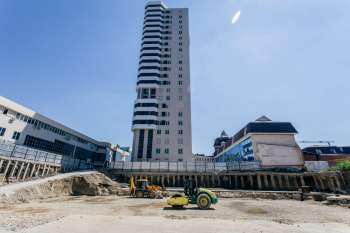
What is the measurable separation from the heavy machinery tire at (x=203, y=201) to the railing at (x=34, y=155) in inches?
943

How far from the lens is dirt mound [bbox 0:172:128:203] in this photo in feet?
63.5

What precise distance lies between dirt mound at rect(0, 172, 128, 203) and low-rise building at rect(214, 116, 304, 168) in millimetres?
37637

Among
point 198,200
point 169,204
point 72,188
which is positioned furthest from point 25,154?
point 198,200

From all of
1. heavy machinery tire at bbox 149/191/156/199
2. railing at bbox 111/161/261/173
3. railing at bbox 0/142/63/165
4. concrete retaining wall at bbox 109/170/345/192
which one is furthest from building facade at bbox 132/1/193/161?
heavy machinery tire at bbox 149/191/156/199

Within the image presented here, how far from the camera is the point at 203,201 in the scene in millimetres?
15023

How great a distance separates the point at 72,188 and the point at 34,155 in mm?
7449

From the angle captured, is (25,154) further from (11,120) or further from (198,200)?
(198,200)

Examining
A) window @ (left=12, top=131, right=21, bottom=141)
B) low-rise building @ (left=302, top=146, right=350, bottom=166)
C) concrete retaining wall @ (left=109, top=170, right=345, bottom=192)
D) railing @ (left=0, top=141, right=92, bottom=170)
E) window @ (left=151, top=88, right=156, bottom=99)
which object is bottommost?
concrete retaining wall @ (left=109, top=170, right=345, bottom=192)

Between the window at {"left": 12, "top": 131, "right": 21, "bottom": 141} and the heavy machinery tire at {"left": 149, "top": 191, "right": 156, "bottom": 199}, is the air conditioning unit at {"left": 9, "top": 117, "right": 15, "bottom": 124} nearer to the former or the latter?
the window at {"left": 12, "top": 131, "right": 21, "bottom": 141}

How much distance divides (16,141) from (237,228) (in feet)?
131

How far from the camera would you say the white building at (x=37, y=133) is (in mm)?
31778

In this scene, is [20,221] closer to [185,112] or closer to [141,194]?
[141,194]

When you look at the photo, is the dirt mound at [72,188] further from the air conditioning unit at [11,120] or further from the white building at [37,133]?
the air conditioning unit at [11,120]

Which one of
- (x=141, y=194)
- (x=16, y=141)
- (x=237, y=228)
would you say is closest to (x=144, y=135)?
(x=16, y=141)
